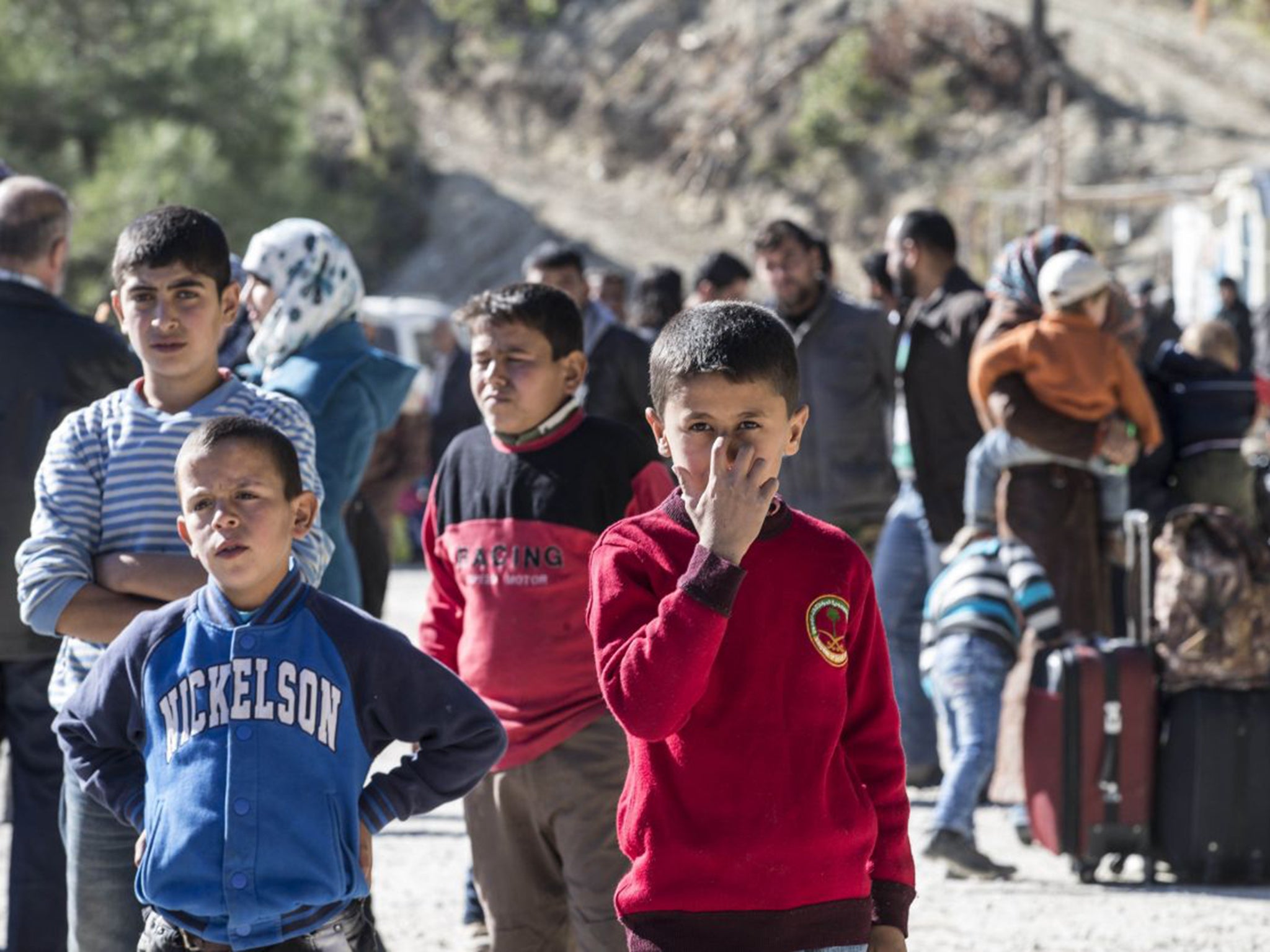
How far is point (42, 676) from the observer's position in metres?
4.93

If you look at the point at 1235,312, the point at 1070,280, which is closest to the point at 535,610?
the point at 1070,280

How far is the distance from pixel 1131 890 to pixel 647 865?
3.79m

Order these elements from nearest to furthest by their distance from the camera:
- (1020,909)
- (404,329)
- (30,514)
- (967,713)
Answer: (30,514), (1020,909), (967,713), (404,329)

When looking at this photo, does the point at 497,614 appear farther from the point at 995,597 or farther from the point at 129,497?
the point at 995,597

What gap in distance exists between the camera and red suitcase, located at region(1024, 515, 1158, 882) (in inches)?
245

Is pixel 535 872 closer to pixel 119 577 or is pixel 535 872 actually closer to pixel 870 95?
pixel 119 577

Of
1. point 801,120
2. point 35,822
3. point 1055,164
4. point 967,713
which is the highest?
point 801,120

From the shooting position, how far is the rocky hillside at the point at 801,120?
34125mm

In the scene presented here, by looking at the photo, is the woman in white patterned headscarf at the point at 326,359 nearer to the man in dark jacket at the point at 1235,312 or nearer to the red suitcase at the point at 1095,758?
the red suitcase at the point at 1095,758

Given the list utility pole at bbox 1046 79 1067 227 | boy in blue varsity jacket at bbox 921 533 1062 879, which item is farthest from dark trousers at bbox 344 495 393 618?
utility pole at bbox 1046 79 1067 227

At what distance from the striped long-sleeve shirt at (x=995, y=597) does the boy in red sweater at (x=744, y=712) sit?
363cm

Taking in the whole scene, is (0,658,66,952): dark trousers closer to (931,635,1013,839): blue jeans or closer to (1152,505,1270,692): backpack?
(931,635,1013,839): blue jeans

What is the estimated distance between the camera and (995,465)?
22.1 feet

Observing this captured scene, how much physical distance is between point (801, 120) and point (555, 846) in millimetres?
33376
